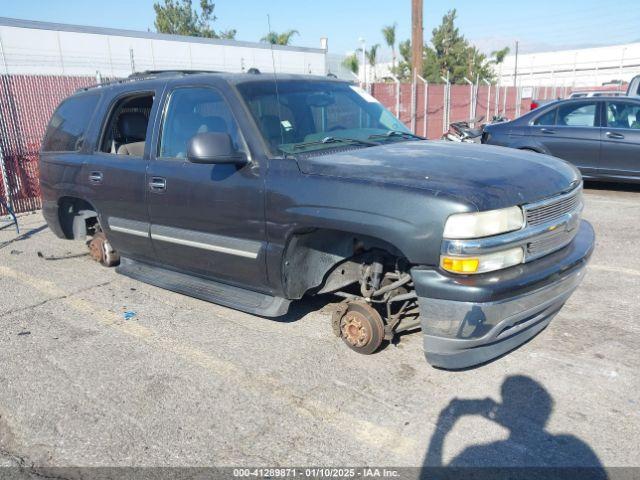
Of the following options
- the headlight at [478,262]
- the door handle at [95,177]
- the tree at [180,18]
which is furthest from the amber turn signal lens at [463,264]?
the tree at [180,18]

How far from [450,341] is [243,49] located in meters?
24.1

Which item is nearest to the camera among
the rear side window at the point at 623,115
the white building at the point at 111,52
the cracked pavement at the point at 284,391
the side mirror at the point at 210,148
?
the cracked pavement at the point at 284,391

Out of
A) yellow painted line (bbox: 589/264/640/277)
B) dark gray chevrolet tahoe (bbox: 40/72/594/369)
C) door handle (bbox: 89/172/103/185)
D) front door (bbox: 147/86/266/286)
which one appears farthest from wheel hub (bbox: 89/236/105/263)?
yellow painted line (bbox: 589/264/640/277)

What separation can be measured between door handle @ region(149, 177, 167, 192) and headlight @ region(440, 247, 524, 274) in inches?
94.1

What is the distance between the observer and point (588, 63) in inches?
2082

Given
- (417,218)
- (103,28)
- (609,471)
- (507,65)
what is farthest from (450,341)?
(507,65)

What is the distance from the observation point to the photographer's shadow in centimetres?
265

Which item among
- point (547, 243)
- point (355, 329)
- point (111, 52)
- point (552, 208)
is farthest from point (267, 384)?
point (111, 52)

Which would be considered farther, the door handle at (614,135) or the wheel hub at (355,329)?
the door handle at (614,135)

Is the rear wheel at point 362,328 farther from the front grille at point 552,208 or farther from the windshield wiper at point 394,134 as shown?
the windshield wiper at point 394,134

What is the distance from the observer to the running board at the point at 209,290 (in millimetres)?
3910

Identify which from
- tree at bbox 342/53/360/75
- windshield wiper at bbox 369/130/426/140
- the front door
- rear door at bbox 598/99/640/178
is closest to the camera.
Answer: the front door

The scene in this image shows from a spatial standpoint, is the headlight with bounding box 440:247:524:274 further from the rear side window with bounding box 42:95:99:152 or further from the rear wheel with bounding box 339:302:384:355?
the rear side window with bounding box 42:95:99:152

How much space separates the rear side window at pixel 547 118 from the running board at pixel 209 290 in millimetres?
7415
